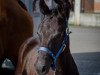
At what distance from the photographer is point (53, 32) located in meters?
4.49

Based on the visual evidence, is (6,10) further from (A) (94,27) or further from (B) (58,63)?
(A) (94,27)

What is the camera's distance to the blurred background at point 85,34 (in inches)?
359

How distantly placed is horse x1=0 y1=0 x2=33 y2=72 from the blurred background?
0.86 feet

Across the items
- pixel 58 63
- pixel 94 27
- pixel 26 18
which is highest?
pixel 26 18

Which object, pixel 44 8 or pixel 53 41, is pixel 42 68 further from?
pixel 44 8

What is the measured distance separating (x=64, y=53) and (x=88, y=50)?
11263 mm

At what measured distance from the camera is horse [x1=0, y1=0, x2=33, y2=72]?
5.74 metres

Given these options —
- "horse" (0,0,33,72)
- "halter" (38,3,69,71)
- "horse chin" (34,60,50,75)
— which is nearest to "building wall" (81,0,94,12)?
"horse" (0,0,33,72)

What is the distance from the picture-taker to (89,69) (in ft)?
37.0

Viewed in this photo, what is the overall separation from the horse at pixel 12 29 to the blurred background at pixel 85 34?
261mm

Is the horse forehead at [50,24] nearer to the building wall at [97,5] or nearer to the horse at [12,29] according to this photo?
the horse at [12,29]

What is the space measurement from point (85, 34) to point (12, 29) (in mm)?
17610

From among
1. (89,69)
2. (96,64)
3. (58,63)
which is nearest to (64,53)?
(58,63)

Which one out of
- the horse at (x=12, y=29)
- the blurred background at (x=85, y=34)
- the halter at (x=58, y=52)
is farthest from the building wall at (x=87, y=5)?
the halter at (x=58, y=52)
